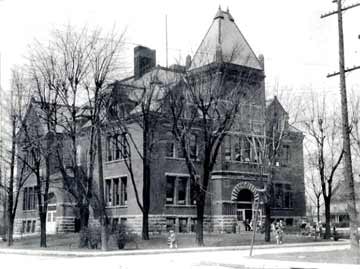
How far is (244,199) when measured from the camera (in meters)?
46.7

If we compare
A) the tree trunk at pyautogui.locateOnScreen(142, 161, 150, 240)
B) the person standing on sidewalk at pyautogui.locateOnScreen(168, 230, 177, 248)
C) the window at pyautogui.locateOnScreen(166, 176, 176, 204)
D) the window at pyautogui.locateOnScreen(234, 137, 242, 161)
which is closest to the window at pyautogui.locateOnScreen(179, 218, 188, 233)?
the window at pyautogui.locateOnScreen(166, 176, 176, 204)

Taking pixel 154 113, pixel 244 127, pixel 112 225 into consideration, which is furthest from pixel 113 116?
pixel 244 127

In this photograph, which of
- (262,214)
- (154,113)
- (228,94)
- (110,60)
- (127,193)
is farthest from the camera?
(262,214)

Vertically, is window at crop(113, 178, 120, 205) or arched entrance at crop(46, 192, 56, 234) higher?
window at crop(113, 178, 120, 205)

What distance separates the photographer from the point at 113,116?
34281 mm

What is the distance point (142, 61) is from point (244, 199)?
1694 centimetres

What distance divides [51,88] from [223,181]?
61.4 feet

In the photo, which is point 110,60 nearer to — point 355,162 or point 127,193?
point 127,193

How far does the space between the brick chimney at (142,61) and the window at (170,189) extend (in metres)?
12.1

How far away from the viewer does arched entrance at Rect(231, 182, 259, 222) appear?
45.4 meters

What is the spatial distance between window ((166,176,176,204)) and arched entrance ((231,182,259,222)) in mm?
5483

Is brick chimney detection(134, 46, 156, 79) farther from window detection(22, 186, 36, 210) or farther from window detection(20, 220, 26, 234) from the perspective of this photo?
window detection(20, 220, 26, 234)

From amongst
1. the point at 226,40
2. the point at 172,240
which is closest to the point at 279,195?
the point at 226,40

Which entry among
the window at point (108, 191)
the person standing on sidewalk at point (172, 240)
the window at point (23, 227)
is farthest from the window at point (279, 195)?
the window at point (23, 227)
